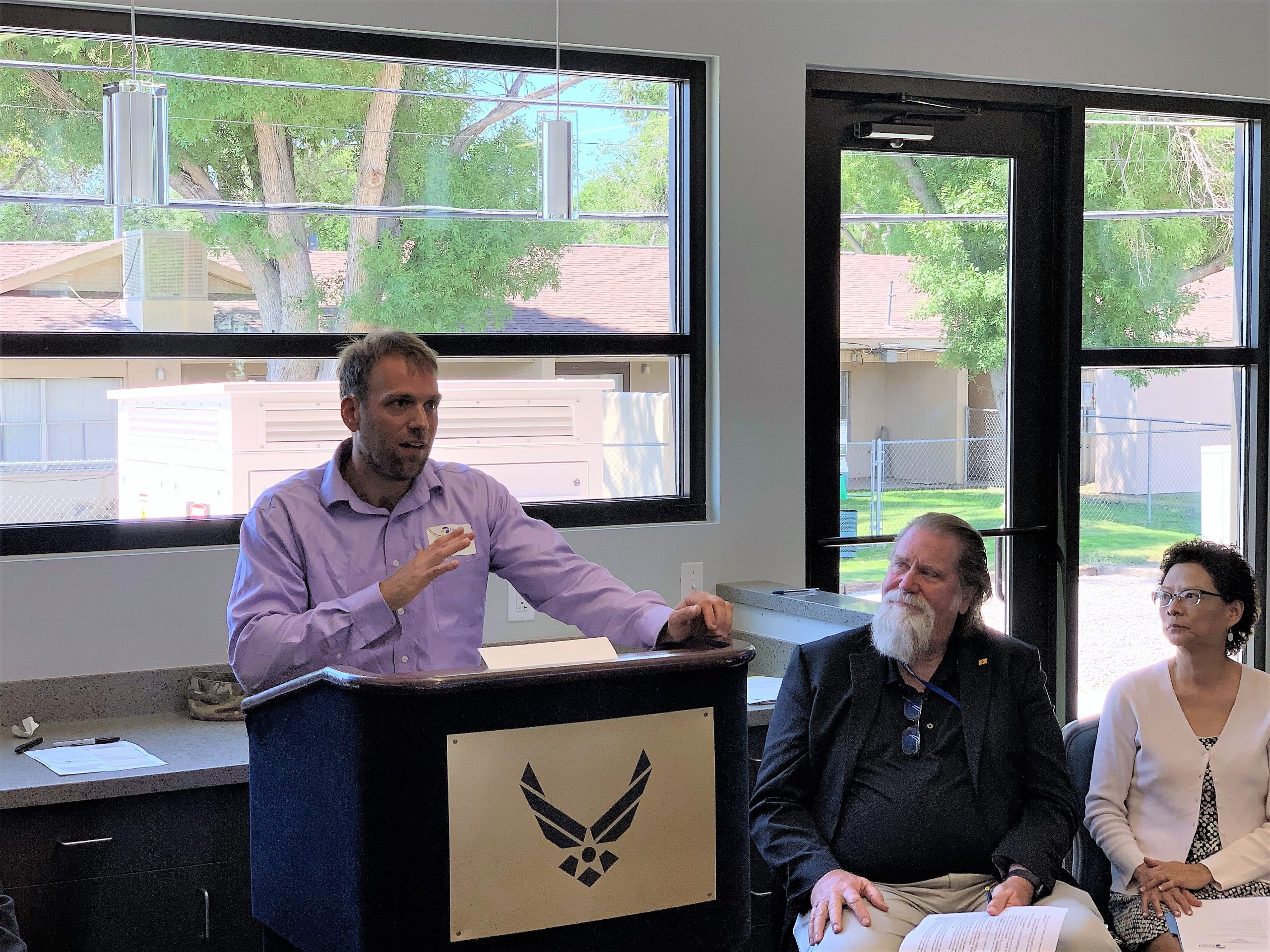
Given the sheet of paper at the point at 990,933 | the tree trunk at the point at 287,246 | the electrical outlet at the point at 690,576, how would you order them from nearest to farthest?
the sheet of paper at the point at 990,933
the tree trunk at the point at 287,246
the electrical outlet at the point at 690,576

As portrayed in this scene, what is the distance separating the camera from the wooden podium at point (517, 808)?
1616 millimetres

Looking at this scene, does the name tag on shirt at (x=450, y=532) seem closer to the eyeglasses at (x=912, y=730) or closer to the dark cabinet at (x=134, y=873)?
the dark cabinet at (x=134, y=873)

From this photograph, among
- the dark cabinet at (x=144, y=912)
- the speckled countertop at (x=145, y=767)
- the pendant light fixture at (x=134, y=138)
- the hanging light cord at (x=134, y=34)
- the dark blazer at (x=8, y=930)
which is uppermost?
the hanging light cord at (x=134, y=34)

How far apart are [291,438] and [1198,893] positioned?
2.27 m

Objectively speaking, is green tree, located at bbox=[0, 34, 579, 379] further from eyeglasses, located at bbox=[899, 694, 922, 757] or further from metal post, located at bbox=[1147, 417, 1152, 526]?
metal post, located at bbox=[1147, 417, 1152, 526]

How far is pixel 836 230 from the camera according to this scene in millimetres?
3975

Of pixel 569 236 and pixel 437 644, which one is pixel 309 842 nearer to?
pixel 437 644

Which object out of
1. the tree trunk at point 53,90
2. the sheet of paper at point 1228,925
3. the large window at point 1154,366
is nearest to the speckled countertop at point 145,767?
the tree trunk at point 53,90

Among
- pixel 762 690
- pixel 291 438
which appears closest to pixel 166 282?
pixel 291 438

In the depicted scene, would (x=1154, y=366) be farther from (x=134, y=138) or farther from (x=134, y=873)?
(x=134, y=873)

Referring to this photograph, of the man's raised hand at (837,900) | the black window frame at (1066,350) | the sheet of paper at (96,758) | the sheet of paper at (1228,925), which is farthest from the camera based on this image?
the black window frame at (1066,350)

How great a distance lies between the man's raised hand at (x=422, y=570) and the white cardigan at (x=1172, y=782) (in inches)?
58.7

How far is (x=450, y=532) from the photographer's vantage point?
215 centimetres

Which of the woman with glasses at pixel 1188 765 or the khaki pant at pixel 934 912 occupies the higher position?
the woman with glasses at pixel 1188 765
